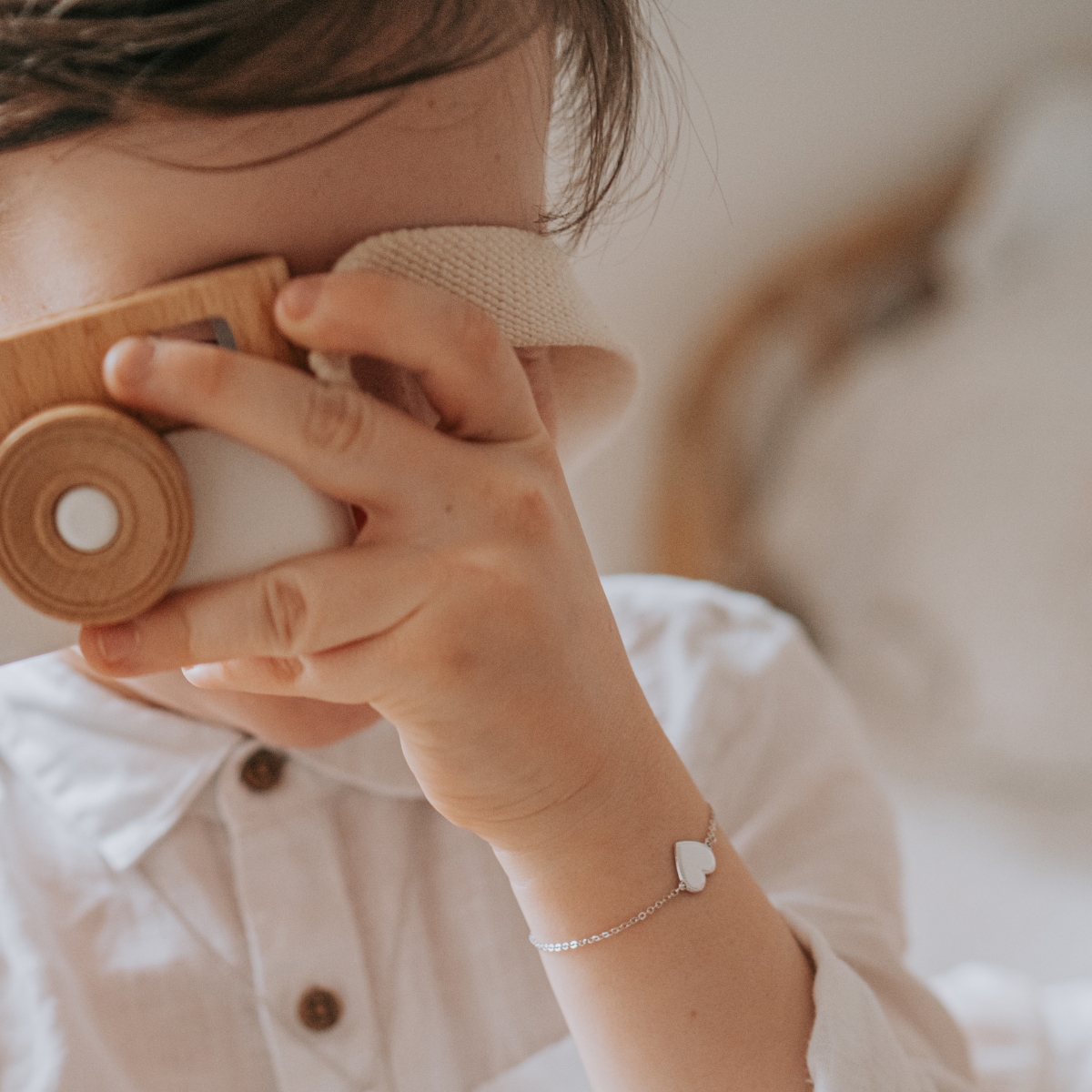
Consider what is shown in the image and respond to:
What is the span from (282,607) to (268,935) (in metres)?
0.29

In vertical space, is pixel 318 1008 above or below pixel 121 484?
below

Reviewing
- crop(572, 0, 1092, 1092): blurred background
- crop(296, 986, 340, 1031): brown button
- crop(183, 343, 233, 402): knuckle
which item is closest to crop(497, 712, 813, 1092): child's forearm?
crop(296, 986, 340, 1031): brown button

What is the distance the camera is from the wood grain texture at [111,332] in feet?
1.03

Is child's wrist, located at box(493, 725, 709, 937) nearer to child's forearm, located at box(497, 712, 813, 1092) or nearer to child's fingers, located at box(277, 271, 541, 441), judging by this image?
child's forearm, located at box(497, 712, 813, 1092)

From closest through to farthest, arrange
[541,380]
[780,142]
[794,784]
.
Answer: [541,380]
[794,784]
[780,142]

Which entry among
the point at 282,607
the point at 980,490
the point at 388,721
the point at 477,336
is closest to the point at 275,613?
the point at 282,607

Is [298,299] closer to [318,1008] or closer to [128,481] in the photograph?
[128,481]

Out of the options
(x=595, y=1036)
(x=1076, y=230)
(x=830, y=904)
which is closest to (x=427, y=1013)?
(x=595, y=1036)

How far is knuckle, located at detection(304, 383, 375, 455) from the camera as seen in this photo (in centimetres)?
33

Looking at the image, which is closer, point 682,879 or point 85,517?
point 85,517

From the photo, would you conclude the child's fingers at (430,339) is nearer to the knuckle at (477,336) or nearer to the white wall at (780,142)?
the knuckle at (477,336)

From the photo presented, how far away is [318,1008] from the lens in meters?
0.56

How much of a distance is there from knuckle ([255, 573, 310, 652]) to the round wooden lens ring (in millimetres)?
30

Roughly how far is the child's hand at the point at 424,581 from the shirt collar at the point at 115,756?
0.57ft
